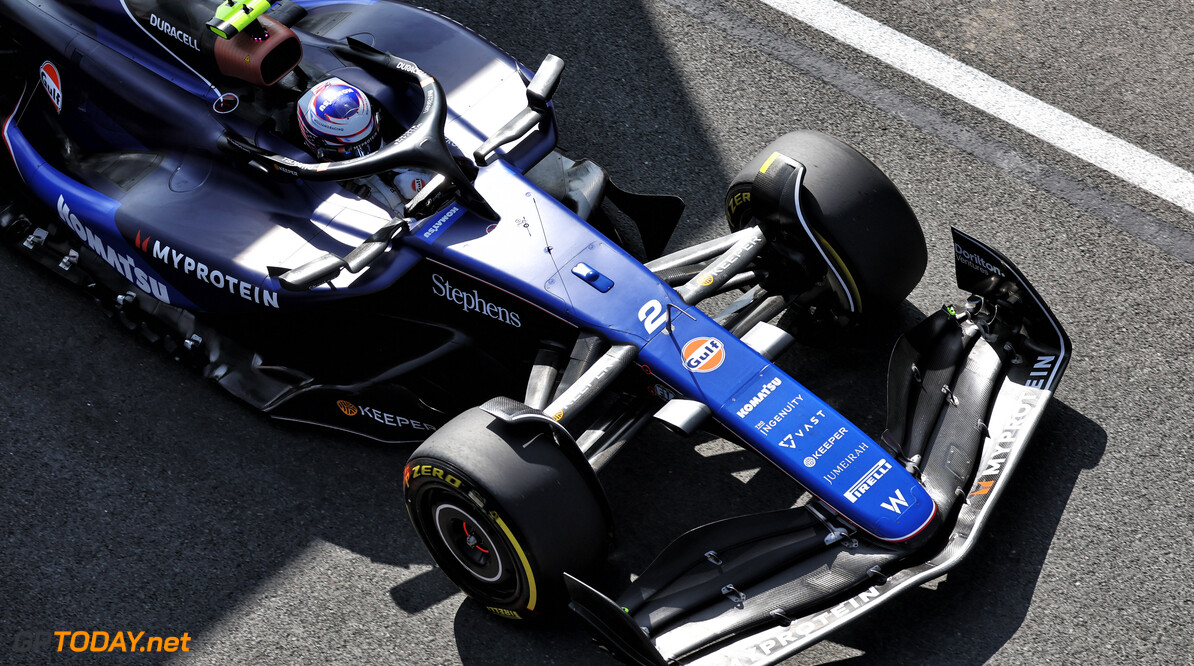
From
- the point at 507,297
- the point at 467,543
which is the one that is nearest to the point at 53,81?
the point at 507,297

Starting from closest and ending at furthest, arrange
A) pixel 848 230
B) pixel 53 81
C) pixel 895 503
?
pixel 895 503, pixel 848 230, pixel 53 81

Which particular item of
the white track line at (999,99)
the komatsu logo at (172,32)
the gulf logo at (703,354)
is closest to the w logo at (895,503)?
the gulf logo at (703,354)

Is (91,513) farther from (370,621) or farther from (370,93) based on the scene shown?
(370,93)

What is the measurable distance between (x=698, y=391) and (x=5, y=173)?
3.42 metres

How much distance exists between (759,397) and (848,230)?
0.88m

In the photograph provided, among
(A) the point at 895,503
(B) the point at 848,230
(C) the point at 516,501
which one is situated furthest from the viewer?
(B) the point at 848,230

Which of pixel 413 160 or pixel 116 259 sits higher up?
pixel 413 160

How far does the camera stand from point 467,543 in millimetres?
3844

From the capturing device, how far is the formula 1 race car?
11.7ft

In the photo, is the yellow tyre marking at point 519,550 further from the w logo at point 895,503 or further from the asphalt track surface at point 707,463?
the w logo at point 895,503

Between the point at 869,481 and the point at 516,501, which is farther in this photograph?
the point at 869,481

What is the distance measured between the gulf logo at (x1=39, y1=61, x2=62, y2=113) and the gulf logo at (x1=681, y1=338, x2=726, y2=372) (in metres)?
3.09

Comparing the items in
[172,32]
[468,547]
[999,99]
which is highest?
[172,32]

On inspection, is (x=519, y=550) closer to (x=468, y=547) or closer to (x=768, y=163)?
(x=468, y=547)
